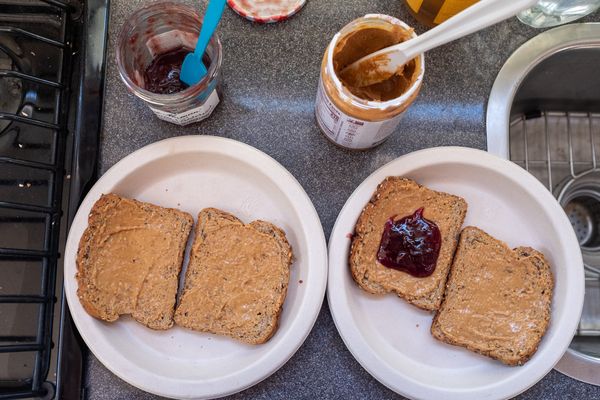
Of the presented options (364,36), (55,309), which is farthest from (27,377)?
→ (364,36)

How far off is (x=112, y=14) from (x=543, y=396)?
109 centimetres

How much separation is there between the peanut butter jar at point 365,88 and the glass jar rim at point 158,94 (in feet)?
0.61

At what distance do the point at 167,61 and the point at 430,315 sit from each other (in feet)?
2.18

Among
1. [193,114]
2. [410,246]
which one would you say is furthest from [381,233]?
[193,114]

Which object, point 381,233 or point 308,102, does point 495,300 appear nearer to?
point 381,233

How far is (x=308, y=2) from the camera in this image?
3.42 feet

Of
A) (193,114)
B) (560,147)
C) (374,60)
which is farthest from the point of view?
(560,147)

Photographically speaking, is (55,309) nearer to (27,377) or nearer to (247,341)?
(27,377)

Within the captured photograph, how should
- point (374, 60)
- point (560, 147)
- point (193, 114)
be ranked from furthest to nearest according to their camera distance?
point (560, 147)
point (193, 114)
point (374, 60)

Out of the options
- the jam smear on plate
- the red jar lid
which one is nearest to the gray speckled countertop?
the red jar lid

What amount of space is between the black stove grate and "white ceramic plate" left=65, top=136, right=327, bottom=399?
6 centimetres

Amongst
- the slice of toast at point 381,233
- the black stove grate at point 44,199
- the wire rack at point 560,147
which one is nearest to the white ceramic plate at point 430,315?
the slice of toast at point 381,233

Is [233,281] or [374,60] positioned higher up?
[374,60]

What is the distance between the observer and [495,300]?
3.04 ft
